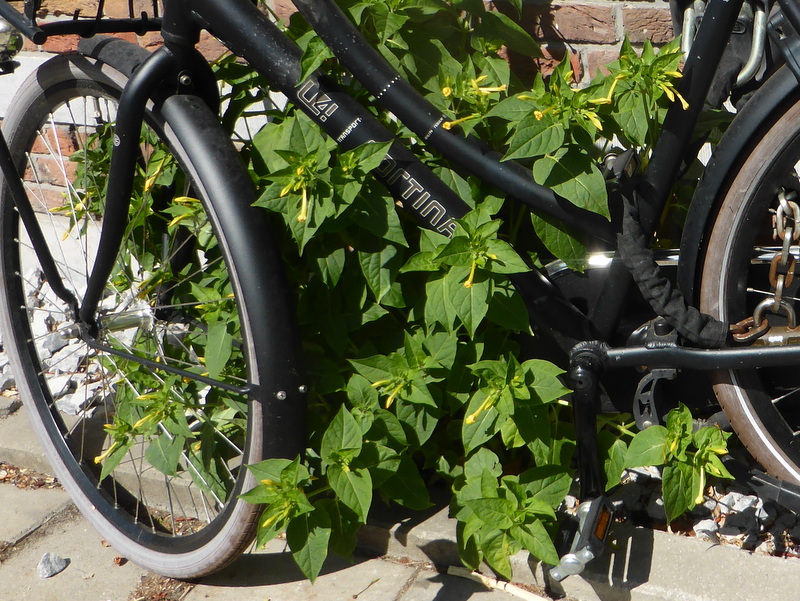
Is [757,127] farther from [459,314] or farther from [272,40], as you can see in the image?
[272,40]

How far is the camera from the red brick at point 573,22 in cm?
200

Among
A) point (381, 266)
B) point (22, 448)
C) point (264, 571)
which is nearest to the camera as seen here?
point (381, 266)

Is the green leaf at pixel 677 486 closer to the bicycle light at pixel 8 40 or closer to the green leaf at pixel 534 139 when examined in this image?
the green leaf at pixel 534 139

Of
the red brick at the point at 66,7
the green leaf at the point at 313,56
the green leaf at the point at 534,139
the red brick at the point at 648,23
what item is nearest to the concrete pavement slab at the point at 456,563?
the green leaf at the point at 534,139

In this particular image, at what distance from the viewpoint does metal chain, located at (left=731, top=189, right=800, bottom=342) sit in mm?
1580

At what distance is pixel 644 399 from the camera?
1698mm

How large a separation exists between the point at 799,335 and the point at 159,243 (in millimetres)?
1466

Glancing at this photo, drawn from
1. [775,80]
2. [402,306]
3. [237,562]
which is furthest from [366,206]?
[237,562]

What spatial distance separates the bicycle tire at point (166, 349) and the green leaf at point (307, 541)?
0.39ft

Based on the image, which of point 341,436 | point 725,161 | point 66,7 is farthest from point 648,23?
point 66,7

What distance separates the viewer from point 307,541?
5.40ft

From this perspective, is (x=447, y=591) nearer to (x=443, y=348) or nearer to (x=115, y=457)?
(x=443, y=348)

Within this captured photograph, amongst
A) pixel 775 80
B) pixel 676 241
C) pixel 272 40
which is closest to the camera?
pixel 775 80

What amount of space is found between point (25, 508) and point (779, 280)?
6.49 feet
